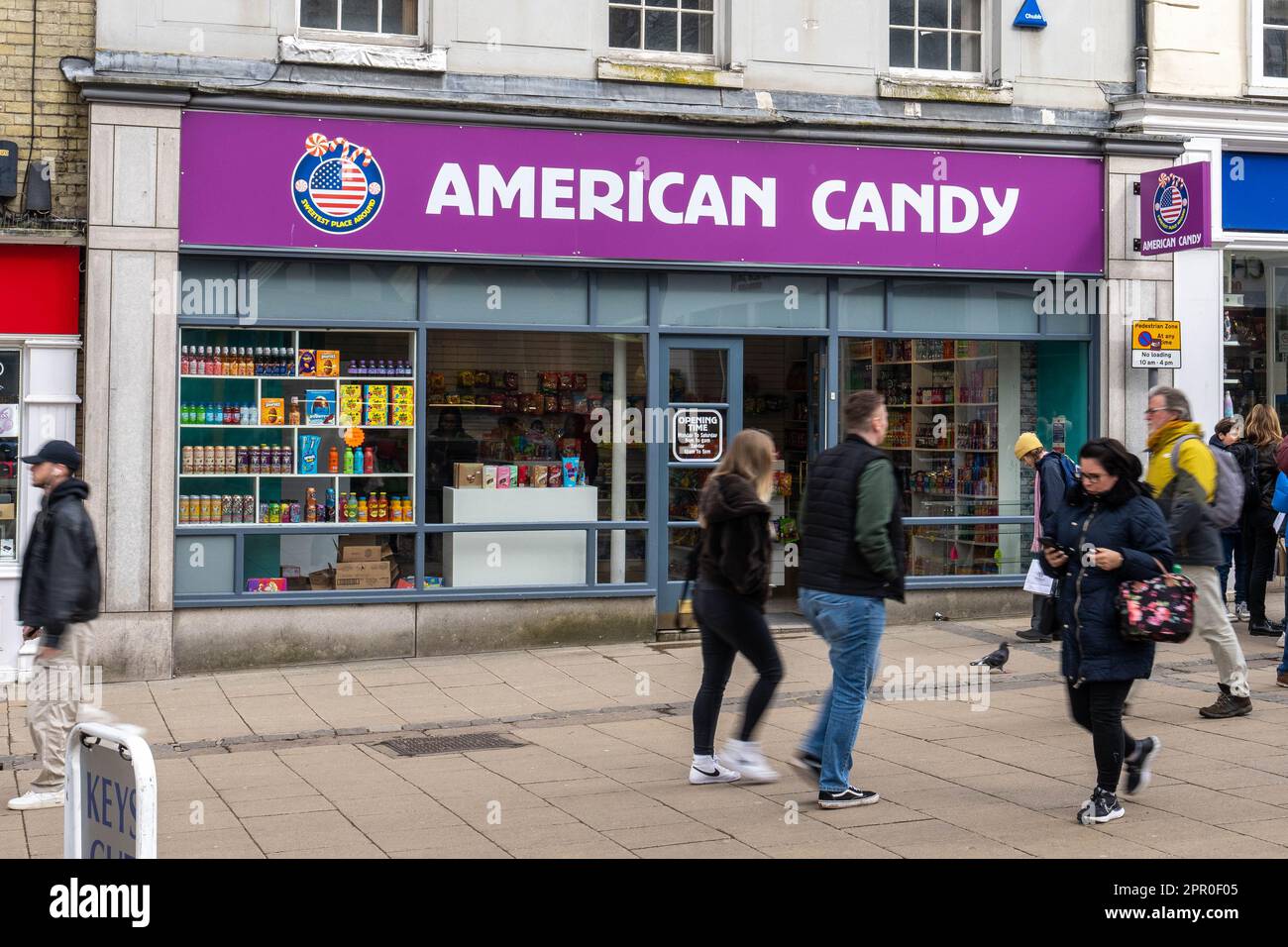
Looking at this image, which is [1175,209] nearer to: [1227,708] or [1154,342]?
[1154,342]

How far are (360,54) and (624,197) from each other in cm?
249

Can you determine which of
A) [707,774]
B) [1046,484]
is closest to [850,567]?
[707,774]

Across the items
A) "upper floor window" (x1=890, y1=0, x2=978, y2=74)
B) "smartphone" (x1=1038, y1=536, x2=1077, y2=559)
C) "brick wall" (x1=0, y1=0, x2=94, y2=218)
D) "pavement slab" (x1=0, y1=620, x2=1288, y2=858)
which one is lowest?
"pavement slab" (x1=0, y1=620, x2=1288, y2=858)

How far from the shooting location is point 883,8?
13758mm

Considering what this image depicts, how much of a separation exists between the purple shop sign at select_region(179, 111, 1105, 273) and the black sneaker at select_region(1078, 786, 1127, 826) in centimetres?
723

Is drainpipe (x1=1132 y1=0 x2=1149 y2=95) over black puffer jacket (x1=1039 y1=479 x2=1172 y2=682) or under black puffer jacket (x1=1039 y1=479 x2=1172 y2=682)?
over

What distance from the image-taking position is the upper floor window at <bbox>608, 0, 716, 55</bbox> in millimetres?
13281

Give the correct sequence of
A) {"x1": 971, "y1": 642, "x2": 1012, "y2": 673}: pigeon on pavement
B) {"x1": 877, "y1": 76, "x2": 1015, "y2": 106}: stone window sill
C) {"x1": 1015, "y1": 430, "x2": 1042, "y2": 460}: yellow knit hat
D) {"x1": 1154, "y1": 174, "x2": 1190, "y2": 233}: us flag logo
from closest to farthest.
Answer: {"x1": 971, "y1": 642, "x2": 1012, "y2": 673}: pigeon on pavement
{"x1": 1015, "y1": 430, "x2": 1042, "y2": 460}: yellow knit hat
{"x1": 1154, "y1": 174, "x2": 1190, "y2": 233}: us flag logo
{"x1": 877, "y1": 76, "x2": 1015, "y2": 106}: stone window sill

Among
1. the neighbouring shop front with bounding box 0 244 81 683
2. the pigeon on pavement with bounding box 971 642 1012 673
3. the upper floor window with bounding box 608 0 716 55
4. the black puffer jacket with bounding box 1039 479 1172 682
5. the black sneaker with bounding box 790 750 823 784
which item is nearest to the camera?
the black puffer jacket with bounding box 1039 479 1172 682

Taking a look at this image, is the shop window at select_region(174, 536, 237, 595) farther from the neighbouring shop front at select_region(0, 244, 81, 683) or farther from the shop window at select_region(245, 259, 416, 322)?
the shop window at select_region(245, 259, 416, 322)

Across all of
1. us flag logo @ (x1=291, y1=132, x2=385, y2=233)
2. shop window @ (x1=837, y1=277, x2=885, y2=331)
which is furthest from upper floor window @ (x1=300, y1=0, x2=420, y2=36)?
shop window @ (x1=837, y1=277, x2=885, y2=331)

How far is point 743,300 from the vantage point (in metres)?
13.5

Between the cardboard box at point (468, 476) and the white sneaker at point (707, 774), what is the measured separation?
5.36 metres
